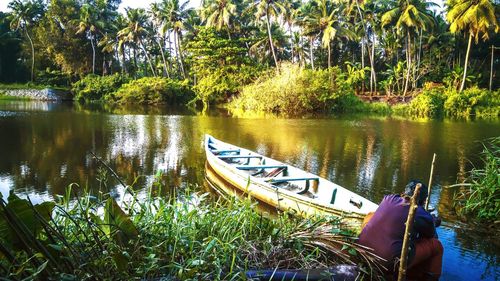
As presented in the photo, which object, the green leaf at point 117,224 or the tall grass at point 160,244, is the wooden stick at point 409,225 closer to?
the tall grass at point 160,244

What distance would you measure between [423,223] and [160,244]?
2.56 metres

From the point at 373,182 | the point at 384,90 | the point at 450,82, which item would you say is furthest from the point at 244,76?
the point at 373,182

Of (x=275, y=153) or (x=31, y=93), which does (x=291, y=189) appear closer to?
(x=275, y=153)

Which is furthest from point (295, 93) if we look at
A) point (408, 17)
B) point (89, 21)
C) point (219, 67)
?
point (89, 21)

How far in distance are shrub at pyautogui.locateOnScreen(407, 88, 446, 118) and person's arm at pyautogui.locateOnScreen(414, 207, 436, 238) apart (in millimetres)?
29844

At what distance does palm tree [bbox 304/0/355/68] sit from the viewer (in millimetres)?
37219

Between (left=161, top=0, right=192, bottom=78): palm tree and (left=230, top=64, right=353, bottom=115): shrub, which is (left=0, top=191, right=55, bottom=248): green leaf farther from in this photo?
(left=161, top=0, right=192, bottom=78): palm tree

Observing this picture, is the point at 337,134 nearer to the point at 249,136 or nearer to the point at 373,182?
the point at 249,136

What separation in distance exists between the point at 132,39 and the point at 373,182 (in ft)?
128

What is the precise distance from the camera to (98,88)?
149ft

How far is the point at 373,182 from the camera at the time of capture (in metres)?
10.7

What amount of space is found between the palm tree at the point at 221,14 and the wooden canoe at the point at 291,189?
29.7 meters

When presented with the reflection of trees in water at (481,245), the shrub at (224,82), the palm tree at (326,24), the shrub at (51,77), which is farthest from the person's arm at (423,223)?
the shrub at (51,77)

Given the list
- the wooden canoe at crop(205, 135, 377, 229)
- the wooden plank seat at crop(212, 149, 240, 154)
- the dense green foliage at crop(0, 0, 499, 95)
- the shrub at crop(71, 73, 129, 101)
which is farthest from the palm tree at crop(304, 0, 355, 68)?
the wooden canoe at crop(205, 135, 377, 229)
